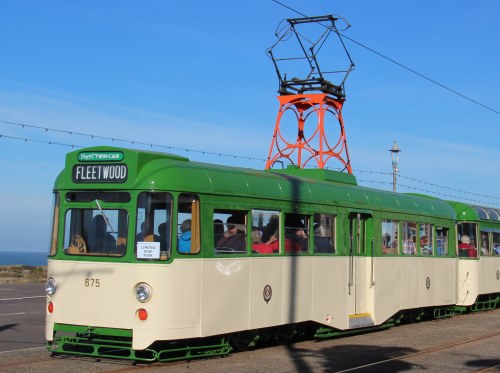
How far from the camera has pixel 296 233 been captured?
14172mm

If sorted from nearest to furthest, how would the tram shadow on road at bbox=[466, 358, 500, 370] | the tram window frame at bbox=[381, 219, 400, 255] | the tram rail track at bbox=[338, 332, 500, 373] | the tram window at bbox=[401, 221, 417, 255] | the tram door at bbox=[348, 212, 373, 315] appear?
the tram rail track at bbox=[338, 332, 500, 373] < the tram shadow on road at bbox=[466, 358, 500, 370] < the tram door at bbox=[348, 212, 373, 315] < the tram window frame at bbox=[381, 219, 400, 255] < the tram window at bbox=[401, 221, 417, 255]

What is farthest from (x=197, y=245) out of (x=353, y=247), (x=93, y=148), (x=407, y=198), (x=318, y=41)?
(x=318, y=41)

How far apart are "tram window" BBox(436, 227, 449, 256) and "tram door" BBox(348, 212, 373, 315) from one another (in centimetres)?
430

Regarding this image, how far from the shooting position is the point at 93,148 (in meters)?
12.1

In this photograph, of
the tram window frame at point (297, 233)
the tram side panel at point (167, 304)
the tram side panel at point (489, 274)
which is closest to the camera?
the tram side panel at point (167, 304)

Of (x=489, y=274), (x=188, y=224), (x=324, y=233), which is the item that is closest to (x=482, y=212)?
(x=489, y=274)

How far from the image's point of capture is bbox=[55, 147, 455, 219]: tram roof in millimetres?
11695

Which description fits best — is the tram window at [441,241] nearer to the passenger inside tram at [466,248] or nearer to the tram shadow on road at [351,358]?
the passenger inside tram at [466,248]

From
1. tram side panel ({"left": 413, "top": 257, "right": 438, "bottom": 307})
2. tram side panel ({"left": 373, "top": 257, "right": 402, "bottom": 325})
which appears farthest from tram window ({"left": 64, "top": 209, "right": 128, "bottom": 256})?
tram side panel ({"left": 413, "top": 257, "right": 438, "bottom": 307})

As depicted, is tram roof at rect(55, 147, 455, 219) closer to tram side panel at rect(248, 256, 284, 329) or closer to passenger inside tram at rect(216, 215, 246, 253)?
passenger inside tram at rect(216, 215, 246, 253)

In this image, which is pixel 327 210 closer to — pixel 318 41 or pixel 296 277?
pixel 296 277

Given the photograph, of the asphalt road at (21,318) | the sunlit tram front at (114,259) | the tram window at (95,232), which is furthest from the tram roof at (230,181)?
the asphalt road at (21,318)

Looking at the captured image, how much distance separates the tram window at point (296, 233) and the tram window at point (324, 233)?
1.12 feet

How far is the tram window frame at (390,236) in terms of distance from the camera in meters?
17.5
